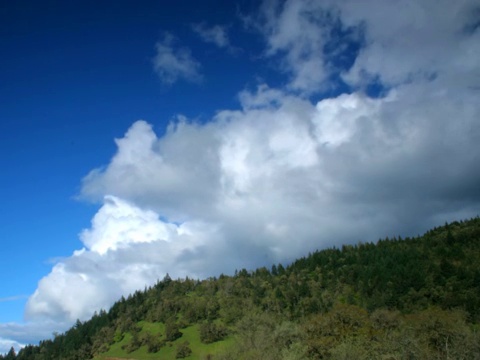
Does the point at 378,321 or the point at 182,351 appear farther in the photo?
the point at 182,351

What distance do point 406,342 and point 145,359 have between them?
152m

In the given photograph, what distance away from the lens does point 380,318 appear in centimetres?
11331

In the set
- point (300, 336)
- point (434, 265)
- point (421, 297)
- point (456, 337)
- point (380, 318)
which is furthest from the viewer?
point (434, 265)

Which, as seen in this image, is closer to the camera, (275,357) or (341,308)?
(275,357)

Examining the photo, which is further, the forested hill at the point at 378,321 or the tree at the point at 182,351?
the tree at the point at 182,351

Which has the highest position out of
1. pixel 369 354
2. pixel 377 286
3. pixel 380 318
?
pixel 377 286

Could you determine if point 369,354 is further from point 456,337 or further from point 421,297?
point 421,297

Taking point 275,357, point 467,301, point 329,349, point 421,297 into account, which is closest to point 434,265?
point 421,297

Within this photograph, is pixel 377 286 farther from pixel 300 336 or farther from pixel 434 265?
pixel 300 336

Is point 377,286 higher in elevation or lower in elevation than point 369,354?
higher

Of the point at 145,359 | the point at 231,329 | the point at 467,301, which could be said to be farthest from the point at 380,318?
the point at 145,359

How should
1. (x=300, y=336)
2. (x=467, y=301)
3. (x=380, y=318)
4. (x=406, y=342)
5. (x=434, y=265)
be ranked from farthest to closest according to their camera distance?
(x=434, y=265) < (x=467, y=301) < (x=380, y=318) < (x=300, y=336) < (x=406, y=342)

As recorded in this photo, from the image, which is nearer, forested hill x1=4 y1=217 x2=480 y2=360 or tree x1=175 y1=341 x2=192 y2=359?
forested hill x1=4 y1=217 x2=480 y2=360

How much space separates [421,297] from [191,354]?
311 ft
